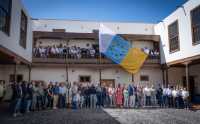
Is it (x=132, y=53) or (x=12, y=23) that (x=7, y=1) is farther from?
(x=132, y=53)

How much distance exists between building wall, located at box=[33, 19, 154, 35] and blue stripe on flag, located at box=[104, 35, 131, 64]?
20.9 ft

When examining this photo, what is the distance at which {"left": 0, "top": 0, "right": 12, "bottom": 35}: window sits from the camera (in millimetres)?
11844

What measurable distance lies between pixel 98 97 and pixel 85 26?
995cm

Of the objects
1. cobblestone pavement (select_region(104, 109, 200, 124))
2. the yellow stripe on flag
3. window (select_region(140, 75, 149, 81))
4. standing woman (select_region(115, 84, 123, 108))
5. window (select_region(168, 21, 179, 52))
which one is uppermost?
window (select_region(168, 21, 179, 52))

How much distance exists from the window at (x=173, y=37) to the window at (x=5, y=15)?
1181 cm

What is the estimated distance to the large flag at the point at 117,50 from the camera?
1688 centimetres

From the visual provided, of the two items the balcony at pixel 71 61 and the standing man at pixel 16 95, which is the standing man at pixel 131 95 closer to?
the balcony at pixel 71 61

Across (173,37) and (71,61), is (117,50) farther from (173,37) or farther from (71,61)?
(173,37)

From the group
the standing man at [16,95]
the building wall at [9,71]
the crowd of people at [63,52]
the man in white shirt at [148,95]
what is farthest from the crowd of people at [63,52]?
the standing man at [16,95]

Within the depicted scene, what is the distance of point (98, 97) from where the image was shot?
50.9ft

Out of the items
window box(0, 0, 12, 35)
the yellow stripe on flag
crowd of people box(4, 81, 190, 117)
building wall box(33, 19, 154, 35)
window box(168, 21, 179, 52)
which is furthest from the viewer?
building wall box(33, 19, 154, 35)

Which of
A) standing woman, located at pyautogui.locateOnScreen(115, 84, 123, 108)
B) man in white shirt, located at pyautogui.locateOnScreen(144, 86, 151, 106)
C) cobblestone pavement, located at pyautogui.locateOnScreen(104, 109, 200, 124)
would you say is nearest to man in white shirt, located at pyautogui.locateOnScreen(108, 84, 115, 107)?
standing woman, located at pyautogui.locateOnScreen(115, 84, 123, 108)

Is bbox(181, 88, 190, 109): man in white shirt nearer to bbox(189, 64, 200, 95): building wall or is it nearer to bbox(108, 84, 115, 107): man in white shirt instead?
bbox(108, 84, 115, 107): man in white shirt

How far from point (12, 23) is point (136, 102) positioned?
9443mm
